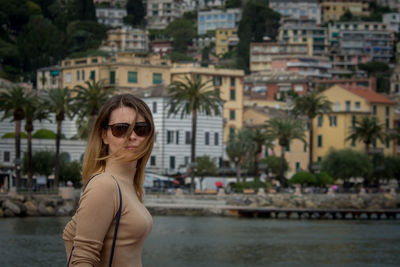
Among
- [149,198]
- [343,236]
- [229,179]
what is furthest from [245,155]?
[343,236]

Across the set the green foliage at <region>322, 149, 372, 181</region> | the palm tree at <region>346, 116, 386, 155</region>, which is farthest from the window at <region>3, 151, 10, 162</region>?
the palm tree at <region>346, 116, 386, 155</region>

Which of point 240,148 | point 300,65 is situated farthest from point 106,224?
point 300,65

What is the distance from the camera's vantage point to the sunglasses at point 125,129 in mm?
5512

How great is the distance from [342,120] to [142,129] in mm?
99569

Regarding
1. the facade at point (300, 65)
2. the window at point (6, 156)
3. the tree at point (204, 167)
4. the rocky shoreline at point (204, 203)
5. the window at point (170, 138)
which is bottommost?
the rocky shoreline at point (204, 203)

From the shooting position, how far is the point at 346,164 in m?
90.2

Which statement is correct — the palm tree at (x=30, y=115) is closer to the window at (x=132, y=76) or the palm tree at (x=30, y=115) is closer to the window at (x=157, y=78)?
the window at (x=132, y=76)

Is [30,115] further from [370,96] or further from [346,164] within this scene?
[370,96]

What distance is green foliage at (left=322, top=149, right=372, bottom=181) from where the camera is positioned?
90.0 metres

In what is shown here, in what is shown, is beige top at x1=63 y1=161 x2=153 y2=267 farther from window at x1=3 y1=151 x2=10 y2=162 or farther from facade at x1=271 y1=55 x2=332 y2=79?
facade at x1=271 y1=55 x2=332 y2=79

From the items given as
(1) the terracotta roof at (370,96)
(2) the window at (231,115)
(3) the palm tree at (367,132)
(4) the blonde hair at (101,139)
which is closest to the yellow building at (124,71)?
(2) the window at (231,115)

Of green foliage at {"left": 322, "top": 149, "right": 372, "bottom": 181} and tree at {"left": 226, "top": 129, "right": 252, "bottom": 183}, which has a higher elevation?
tree at {"left": 226, "top": 129, "right": 252, "bottom": 183}

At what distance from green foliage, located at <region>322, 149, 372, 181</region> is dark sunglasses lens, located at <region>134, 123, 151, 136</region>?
85.2m

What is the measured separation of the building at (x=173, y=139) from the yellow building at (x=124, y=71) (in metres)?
9.96
